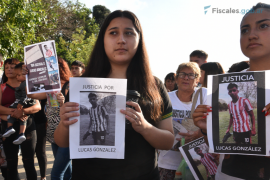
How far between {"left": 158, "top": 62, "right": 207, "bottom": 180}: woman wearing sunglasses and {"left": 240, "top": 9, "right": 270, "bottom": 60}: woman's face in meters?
1.03

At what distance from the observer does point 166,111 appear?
1.57 meters

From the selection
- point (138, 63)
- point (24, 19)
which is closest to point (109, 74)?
point (138, 63)

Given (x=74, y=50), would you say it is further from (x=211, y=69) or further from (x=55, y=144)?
(x=211, y=69)

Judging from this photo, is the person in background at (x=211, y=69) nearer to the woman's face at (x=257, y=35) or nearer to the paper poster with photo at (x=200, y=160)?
the paper poster with photo at (x=200, y=160)

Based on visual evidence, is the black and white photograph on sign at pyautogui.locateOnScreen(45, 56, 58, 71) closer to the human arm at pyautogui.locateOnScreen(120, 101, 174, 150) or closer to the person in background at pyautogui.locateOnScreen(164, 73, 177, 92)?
the human arm at pyautogui.locateOnScreen(120, 101, 174, 150)

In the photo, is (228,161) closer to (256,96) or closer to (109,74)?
(256,96)

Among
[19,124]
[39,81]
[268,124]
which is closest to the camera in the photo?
[268,124]

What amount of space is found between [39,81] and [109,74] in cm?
158

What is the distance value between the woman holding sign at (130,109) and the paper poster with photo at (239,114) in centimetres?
31

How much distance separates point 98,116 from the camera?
1.34 meters

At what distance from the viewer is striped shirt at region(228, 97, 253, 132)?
1371 millimetres

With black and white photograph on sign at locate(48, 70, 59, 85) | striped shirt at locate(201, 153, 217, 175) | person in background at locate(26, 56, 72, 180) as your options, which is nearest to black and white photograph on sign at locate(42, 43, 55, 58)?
black and white photograph on sign at locate(48, 70, 59, 85)

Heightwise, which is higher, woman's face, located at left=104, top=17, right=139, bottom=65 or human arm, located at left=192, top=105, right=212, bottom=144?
woman's face, located at left=104, top=17, right=139, bottom=65

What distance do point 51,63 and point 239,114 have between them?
2303mm
